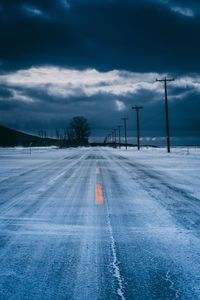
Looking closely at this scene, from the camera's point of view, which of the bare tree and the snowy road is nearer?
the snowy road

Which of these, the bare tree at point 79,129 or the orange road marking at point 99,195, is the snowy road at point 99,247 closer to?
the orange road marking at point 99,195

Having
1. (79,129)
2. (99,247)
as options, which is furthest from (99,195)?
(79,129)

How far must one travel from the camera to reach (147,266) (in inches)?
151

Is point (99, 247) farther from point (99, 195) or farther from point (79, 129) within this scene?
point (79, 129)

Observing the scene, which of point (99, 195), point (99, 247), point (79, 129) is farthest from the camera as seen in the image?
point (79, 129)

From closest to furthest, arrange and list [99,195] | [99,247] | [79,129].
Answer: [99,247] < [99,195] < [79,129]

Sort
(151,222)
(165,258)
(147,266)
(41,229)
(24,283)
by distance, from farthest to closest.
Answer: (151,222), (41,229), (165,258), (147,266), (24,283)

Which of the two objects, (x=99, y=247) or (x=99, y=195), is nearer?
(x=99, y=247)

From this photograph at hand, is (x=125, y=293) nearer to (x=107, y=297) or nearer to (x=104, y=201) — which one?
(x=107, y=297)

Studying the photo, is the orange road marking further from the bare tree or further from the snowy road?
the bare tree

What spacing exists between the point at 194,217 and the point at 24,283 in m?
3.87

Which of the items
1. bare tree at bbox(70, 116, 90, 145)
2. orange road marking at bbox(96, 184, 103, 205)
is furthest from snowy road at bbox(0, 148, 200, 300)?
bare tree at bbox(70, 116, 90, 145)

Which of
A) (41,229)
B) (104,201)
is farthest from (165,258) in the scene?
(104,201)

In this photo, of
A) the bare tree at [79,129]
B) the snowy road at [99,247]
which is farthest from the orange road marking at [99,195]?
the bare tree at [79,129]
